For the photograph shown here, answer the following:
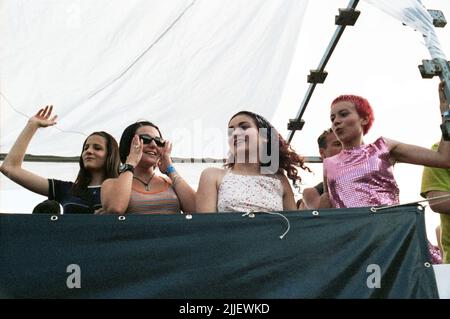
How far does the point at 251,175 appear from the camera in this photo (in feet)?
8.00

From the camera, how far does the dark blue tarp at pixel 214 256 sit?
1.82 meters

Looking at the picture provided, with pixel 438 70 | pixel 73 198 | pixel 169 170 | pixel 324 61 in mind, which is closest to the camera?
pixel 438 70

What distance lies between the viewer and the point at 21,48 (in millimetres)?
2709

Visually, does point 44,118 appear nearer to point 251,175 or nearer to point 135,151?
point 135,151

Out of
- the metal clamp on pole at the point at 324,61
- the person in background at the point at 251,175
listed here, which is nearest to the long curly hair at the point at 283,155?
the person in background at the point at 251,175

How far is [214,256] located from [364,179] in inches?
32.1

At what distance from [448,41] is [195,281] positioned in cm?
181

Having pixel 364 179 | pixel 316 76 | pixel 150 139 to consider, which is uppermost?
pixel 316 76

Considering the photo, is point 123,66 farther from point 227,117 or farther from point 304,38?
point 304,38

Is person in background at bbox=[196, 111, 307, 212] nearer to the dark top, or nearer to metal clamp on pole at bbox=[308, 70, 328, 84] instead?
the dark top

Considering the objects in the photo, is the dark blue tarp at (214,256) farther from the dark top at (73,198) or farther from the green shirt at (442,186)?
the green shirt at (442,186)

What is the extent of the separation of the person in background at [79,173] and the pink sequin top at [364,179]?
0.93m

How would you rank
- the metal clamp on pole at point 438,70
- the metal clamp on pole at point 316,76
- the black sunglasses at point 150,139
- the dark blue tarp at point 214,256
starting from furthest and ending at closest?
the metal clamp on pole at point 316,76
the black sunglasses at point 150,139
the metal clamp on pole at point 438,70
the dark blue tarp at point 214,256

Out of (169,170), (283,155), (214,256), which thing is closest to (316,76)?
(283,155)
